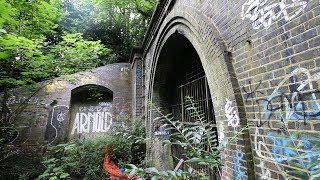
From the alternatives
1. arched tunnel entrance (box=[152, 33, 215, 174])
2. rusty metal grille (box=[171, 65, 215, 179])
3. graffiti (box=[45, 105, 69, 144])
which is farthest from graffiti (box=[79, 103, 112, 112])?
rusty metal grille (box=[171, 65, 215, 179])

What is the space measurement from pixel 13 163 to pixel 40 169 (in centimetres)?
106

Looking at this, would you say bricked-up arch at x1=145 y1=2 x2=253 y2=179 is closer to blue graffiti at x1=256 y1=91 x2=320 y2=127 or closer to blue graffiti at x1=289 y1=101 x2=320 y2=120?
blue graffiti at x1=256 y1=91 x2=320 y2=127

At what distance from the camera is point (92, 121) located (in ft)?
38.2

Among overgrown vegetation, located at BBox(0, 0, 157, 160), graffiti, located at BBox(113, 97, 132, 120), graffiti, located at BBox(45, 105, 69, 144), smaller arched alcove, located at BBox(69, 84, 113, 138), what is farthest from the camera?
smaller arched alcove, located at BBox(69, 84, 113, 138)

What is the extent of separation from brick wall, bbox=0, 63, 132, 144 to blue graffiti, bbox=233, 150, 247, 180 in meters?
7.60

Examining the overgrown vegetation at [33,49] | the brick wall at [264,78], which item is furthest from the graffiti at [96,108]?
the brick wall at [264,78]

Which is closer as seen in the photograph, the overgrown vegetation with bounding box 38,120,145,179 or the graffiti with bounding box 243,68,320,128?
the graffiti with bounding box 243,68,320,128

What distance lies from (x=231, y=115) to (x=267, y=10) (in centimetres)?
125

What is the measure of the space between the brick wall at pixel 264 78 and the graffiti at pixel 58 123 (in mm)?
8921

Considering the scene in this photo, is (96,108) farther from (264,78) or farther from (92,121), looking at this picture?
(264,78)

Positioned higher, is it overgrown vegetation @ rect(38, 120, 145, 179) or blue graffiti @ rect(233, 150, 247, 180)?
blue graffiti @ rect(233, 150, 247, 180)

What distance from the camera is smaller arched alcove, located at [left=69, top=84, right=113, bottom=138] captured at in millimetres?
11492

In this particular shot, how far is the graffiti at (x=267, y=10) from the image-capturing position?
1.92 meters

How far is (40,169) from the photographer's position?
7008mm
